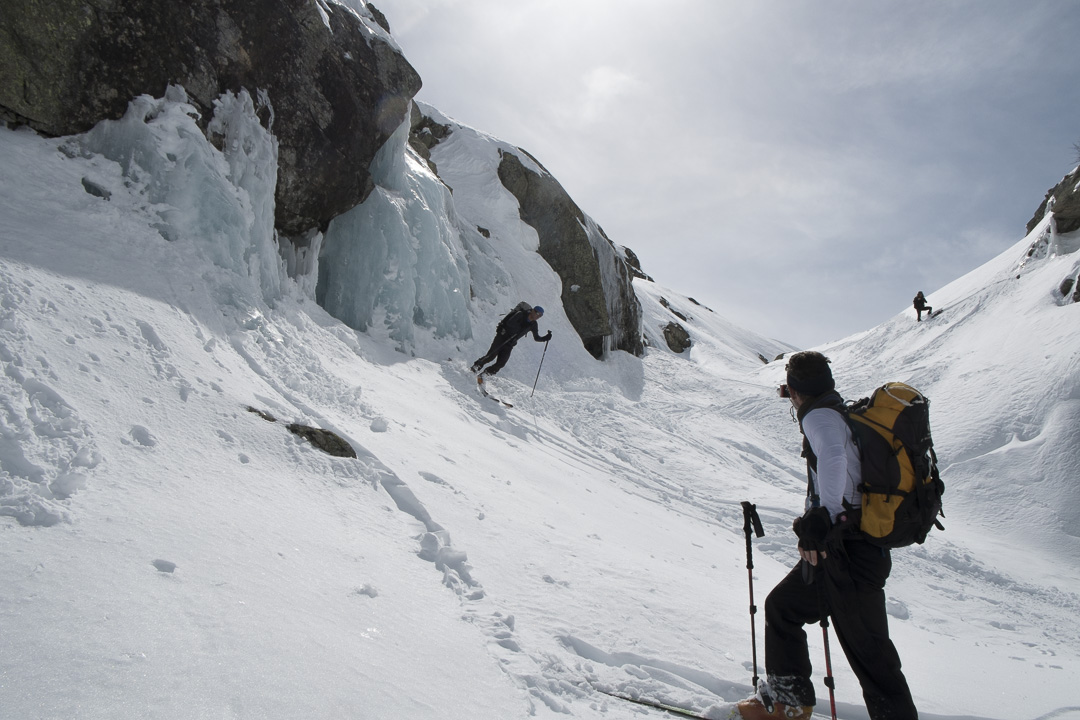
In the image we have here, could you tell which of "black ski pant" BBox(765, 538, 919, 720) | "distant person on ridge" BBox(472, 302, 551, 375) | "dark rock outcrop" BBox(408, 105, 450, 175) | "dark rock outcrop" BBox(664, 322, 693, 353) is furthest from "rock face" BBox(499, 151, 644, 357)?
"black ski pant" BBox(765, 538, 919, 720)

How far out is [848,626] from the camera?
9.76ft

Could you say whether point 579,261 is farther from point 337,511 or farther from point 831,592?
point 831,592

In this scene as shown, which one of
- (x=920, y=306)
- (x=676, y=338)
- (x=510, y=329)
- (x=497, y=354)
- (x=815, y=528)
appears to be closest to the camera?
(x=815, y=528)

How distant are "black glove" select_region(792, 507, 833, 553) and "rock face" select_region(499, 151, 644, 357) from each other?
1728cm

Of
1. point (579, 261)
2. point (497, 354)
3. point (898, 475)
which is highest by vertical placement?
point (579, 261)

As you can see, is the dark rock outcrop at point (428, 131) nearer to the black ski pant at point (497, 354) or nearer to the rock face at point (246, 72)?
the rock face at point (246, 72)

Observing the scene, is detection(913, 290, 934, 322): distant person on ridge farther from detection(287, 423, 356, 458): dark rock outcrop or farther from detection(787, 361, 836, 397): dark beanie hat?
detection(287, 423, 356, 458): dark rock outcrop

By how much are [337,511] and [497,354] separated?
8661 millimetres

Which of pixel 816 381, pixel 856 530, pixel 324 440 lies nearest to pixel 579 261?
pixel 324 440

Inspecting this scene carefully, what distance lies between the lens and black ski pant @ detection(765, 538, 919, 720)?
2850mm

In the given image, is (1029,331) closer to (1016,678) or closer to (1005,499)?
(1005,499)

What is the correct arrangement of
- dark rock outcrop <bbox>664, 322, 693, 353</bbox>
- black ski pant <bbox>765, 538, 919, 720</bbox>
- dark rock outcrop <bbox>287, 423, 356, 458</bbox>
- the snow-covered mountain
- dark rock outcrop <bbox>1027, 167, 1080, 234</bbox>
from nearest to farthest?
the snow-covered mountain < black ski pant <bbox>765, 538, 919, 720</bbox> < dark rock outcrop <bbox>287, 423, 356, 458</bbox> < dark rock outcrop <bbox>1027, 167, 1080, 234</bbox> < dark rock outcrop <bbox>664, 322, 693, 353</bbox>

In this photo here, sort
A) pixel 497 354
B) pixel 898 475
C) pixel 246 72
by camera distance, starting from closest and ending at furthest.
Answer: pixel 898 475, pixel 246 72, pixel 497 354

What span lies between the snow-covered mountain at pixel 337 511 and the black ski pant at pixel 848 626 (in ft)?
1.28
